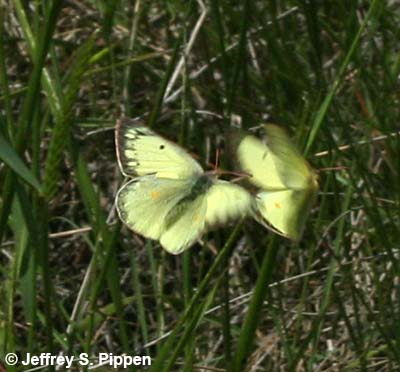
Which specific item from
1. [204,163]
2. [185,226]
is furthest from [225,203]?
[204,163]

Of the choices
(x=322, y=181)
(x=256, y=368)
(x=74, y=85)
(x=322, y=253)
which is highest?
(x=74, y=85)

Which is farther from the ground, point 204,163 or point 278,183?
point 278,183

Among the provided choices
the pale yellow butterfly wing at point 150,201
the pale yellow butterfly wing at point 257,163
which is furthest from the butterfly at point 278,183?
the pale yellow butterfly wing at point 150,201

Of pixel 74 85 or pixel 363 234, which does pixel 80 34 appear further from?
pixel 74 85

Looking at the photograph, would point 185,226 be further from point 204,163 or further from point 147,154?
point 204,163

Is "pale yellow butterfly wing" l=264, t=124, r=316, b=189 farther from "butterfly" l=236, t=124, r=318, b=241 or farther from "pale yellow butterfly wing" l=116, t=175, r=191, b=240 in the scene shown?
"pale yellow butterfly wing" l=116, t=175, r=191, b=240

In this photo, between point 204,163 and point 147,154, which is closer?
point 147,154

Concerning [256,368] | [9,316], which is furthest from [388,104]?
[9,316]

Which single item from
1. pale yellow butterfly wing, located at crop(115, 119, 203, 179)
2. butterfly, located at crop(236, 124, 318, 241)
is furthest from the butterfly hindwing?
pale yellow butterfly wing, located at crop(115, 119, 203, 179)
